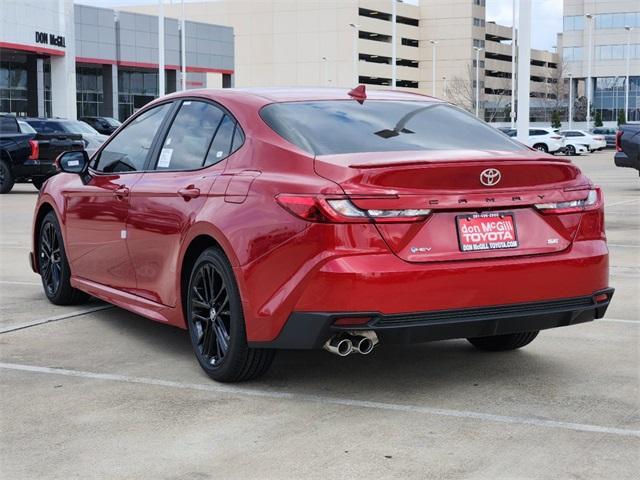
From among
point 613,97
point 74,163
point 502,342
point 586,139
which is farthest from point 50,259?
point 613,97

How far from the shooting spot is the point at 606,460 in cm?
434

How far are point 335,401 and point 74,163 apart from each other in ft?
10.8

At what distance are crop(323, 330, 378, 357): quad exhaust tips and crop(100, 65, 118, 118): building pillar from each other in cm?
6266

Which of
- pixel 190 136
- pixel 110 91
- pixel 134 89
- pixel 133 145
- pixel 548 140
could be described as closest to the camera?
pixel 190 136

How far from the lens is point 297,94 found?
20.1 ft

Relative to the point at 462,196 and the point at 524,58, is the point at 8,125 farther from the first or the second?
the point at 462,196

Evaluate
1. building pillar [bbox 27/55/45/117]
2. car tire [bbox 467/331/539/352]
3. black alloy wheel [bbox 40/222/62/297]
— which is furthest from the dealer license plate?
building pillar [bbox 27/55/45/117]

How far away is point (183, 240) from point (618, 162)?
720 inches

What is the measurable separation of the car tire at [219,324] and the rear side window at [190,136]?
2.31 feet

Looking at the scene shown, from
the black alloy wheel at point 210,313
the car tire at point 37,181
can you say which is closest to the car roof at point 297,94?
the black alloy wheel at point 210,313

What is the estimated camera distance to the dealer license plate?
16.8 ft

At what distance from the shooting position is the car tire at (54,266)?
7956 millimetres

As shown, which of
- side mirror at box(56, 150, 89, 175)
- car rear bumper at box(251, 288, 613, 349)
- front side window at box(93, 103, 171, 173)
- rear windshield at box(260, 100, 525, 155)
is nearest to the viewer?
car rear bumper at box(251, 288, 613, 349)

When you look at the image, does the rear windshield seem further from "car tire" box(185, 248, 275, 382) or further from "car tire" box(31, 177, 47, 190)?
"car tire" box(31, 177, 47, 190)
